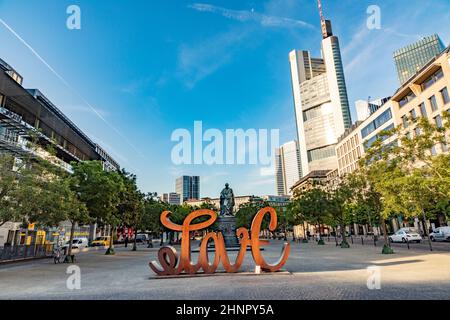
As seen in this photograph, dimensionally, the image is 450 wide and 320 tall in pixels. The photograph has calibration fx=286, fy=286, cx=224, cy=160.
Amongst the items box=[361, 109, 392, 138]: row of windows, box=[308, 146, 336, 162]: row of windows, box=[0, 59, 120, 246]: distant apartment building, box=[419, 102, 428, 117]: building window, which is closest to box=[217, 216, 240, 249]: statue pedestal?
box=[0, 59, 120, 246]: distant apartment building

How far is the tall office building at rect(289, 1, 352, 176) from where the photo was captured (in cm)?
14175

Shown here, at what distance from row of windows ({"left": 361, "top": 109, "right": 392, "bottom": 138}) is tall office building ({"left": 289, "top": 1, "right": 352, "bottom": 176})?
65920 mm

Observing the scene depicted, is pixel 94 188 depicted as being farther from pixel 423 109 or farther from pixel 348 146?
pixel 348 146

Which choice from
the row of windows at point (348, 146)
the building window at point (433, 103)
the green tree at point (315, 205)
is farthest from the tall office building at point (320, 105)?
the green tree at point (315, 205)

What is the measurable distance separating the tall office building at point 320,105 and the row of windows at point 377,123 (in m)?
65.9

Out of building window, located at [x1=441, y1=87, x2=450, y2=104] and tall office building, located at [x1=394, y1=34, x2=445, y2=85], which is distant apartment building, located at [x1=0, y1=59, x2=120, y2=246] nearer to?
building window, located at [x1=441, y1=87, x2=450, y2=104]

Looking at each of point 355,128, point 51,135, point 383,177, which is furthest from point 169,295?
point 355,128

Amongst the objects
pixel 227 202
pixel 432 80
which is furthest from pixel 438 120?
pixel 227 202

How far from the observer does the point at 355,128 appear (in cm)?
8069

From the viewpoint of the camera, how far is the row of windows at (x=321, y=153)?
139 meters

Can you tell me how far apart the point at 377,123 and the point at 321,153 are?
252 ft

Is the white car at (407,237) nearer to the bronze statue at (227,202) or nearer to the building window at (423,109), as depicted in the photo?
the building window at (423,109)

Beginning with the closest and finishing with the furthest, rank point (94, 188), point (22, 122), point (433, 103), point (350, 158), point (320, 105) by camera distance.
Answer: point (94, 188), point (22, 122), point (433, 103), point (350, 158), point (320, 105)

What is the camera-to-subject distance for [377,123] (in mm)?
67438
